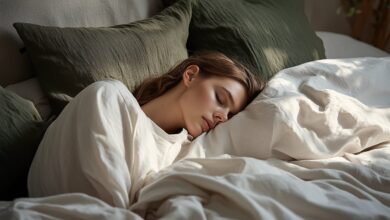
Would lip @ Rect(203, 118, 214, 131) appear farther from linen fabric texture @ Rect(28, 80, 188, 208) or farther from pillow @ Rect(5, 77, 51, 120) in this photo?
pillow @ Rect(5, 77, 51, 120)

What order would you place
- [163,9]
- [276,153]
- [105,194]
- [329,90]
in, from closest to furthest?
[105,194], [276,153], [329,90], [163,9]

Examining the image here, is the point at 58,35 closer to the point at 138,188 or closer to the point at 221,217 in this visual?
the point at 138,188

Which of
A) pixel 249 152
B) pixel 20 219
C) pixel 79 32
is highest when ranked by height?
pixel 79 32

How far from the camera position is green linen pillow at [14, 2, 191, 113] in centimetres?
112

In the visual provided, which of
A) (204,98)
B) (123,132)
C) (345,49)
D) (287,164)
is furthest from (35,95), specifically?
(345,49)

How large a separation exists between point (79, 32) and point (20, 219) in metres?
0.55

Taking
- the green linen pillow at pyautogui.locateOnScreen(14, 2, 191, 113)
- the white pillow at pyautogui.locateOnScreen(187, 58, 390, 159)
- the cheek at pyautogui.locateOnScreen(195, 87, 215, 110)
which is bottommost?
the white pillow at pyautogui.locateOnScreen(187, 58, 390, 159)

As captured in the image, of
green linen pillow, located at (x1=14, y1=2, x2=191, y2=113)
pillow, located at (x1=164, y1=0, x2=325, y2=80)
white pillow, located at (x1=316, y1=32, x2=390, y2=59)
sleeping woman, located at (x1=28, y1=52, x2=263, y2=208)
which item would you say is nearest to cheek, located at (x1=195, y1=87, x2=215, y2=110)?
sleeping woman, located at (x1=28, y1=52, x2=263, y2=208)

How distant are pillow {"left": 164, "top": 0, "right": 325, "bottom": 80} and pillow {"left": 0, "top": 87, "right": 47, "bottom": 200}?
65 centimetres

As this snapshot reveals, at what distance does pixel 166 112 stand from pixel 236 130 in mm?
185

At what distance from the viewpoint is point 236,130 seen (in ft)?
3.75

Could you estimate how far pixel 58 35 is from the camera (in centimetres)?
113

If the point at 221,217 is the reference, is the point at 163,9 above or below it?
above

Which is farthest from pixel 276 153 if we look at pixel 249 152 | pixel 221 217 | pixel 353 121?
pixel 221 217
